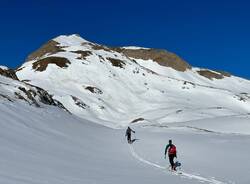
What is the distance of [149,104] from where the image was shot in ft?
293

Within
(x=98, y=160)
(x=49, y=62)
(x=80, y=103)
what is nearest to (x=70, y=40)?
(x=49, y=62)

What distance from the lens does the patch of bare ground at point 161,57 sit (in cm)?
14875

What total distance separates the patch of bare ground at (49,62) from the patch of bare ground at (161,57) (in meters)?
50.7

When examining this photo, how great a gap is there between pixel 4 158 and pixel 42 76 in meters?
79.5

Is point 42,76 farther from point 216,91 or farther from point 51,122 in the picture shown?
point 51,122

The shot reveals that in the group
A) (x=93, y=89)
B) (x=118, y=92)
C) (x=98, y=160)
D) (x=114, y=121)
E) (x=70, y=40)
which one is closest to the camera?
(x=98, y=160)

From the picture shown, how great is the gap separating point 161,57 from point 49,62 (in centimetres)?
5789

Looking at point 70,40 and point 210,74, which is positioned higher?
point 70,40

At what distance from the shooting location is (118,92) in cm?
9550

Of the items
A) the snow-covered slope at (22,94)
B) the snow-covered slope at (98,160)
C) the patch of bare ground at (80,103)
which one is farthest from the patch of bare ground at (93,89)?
the snow-covered slope at (98,160)

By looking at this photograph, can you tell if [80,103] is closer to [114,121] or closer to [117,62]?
[114,121]

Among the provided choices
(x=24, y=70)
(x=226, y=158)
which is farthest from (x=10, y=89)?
(x=24, y=70)

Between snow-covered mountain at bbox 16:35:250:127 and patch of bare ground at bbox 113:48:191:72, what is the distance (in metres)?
29.4

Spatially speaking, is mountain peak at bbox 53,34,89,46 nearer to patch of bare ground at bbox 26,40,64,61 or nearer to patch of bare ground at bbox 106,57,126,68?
patch of bare ground at bbox 26,40,64,61
